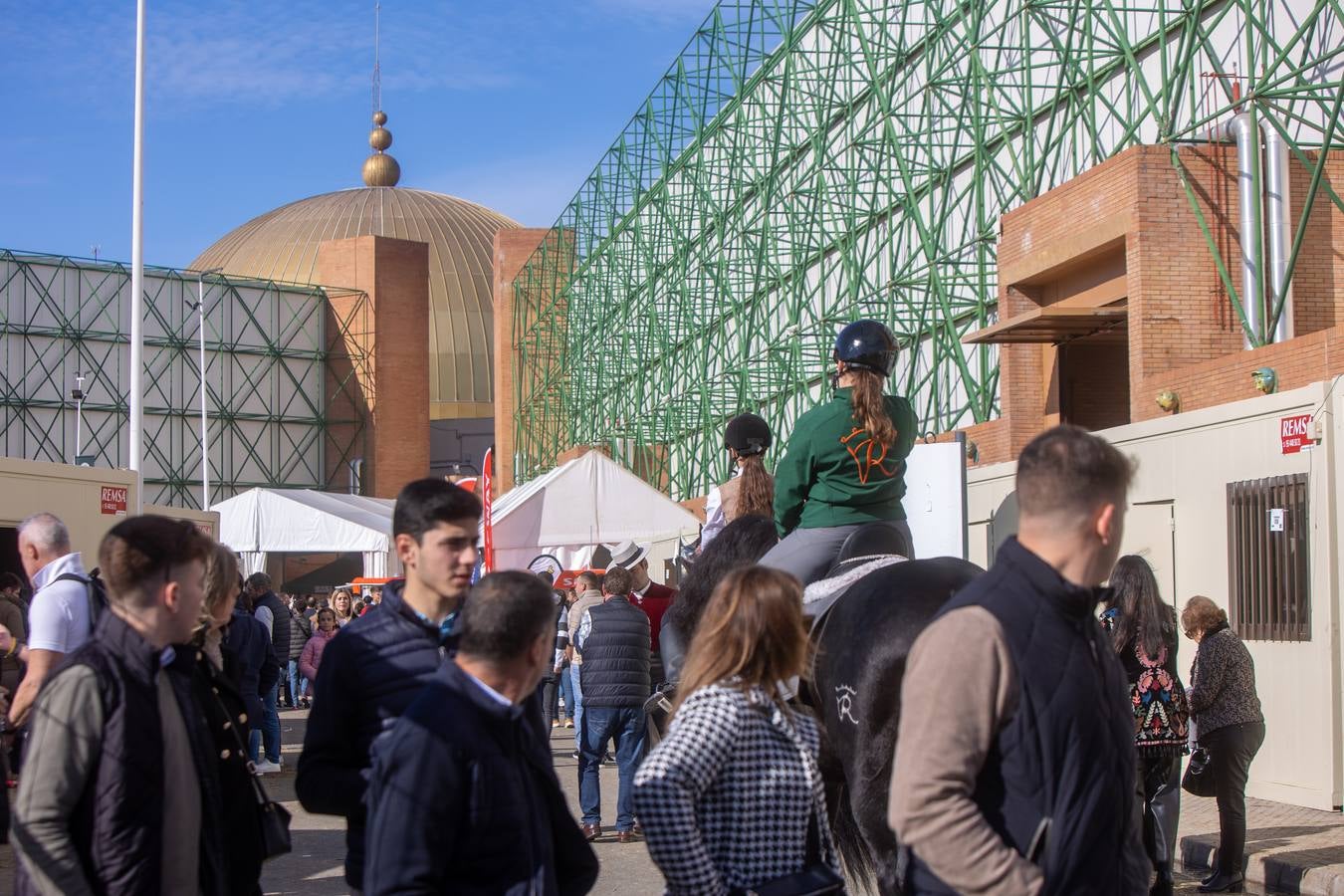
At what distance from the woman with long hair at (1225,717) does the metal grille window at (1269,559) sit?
11.1 ft

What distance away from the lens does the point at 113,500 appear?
61.8ft

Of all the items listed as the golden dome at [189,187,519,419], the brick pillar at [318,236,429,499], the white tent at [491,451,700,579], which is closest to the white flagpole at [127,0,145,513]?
the white tent at [491,451,700,579]

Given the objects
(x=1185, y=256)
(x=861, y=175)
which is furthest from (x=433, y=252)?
(x=1185, y=256)

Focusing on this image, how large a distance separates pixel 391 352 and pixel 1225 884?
5221cm

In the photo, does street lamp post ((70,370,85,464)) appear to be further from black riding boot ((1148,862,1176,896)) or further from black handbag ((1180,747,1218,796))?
black riding boot ((1148,862,1176,896))

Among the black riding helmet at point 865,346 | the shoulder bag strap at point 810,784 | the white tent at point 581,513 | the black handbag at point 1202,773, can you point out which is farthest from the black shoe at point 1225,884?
the white tent at point 581,513

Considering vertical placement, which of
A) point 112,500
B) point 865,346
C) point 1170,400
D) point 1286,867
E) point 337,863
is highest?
point 1170,400

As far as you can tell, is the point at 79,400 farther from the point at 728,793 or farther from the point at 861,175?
the point at 728,793

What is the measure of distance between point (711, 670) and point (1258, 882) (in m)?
6.68

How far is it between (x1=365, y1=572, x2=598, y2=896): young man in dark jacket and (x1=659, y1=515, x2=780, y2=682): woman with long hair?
10.8 ft

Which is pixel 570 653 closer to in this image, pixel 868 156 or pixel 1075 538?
pixel 1075 538

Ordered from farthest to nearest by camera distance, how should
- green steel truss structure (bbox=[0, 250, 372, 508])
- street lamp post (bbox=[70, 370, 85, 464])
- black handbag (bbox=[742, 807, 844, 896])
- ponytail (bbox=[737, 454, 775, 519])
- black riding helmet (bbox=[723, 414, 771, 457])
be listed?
green steel truss structure (bbox=[0, 250, 372, 508])
street lamp post (bbox=[70, 370, 85, 464])
black riding helmet (bbox=[723, 414, 771, 457])
ponytail (bbox=[737, 454, 775, 519])
black handbag (bbox=[742, 807, 844, 896])

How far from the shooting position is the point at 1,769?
5.38m

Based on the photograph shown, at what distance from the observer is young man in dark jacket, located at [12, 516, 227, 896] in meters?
3.92
